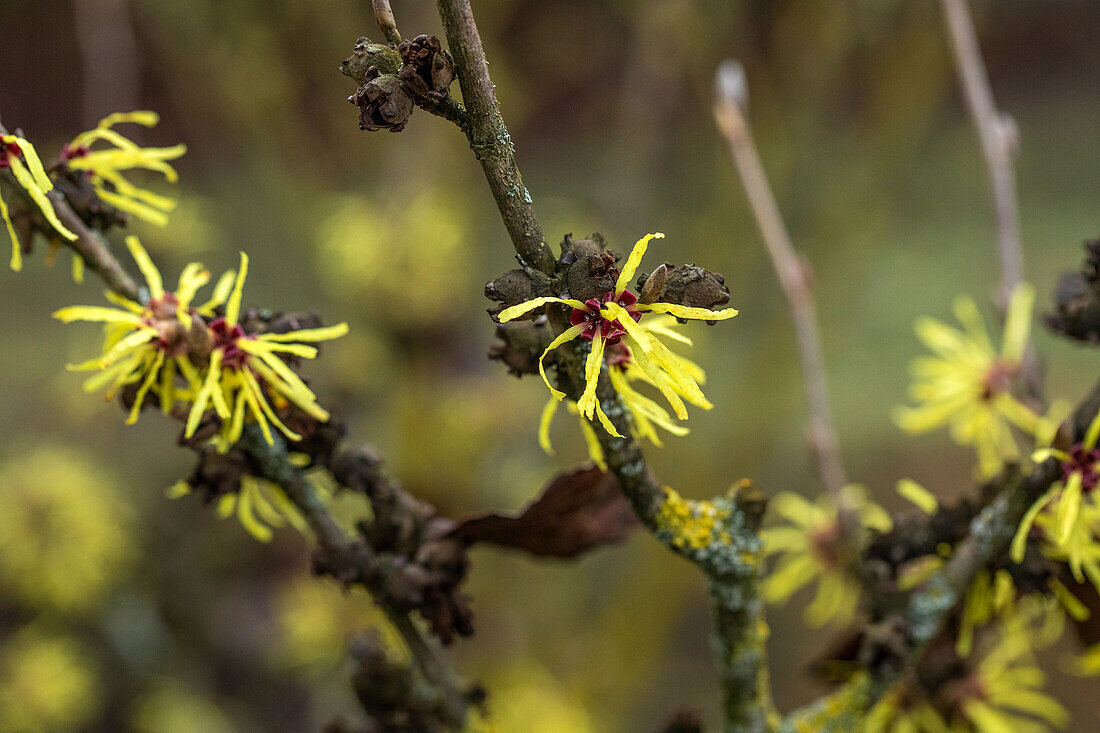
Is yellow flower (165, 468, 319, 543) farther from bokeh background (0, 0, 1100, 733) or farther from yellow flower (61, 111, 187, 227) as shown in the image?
bokeh background (0, 0, 1100, 733)

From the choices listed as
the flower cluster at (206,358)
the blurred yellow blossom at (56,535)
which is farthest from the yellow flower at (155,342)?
the blurred yellow blossom at (56,535)

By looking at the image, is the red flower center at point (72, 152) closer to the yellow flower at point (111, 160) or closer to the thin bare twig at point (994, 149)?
the yellow flower at point (111, 160)

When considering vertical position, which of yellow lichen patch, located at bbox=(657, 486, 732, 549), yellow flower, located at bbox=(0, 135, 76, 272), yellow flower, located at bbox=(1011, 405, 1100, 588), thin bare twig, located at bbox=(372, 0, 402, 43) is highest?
yellow flower, located at bbox=(0, 135, 76, 272)

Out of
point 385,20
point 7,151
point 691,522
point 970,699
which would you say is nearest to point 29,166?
point 7,151

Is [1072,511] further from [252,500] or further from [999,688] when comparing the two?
[252,500]

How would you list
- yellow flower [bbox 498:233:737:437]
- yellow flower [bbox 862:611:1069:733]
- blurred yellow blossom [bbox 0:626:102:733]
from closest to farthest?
yellow flower [bbox 498:233:737:437] → yellow flower [bbox 862:611:1069:733] → blurred yellow blossom [bbox 0:626:102:733]

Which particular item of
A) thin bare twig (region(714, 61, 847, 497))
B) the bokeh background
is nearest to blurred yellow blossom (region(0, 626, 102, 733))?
the bokeh background
